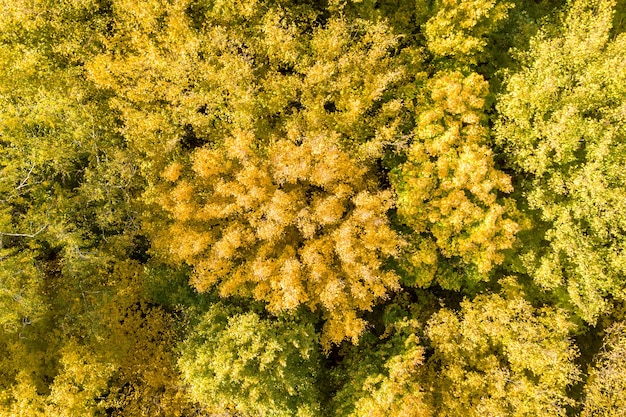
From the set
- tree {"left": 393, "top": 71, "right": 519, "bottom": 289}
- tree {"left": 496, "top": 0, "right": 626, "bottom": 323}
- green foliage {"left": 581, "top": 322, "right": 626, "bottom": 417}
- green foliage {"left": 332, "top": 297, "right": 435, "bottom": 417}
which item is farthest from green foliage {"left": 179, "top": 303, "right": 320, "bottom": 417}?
green foliage {"left": 581, "top": 322, "right": 626, "bottom": 417}

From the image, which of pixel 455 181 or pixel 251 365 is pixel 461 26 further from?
pixel 251 365

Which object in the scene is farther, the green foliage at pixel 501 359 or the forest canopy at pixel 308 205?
the green foliage at pixel 501 359

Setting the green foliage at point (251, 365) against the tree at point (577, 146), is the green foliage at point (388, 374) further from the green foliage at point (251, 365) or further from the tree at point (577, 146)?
the tree at point (577, 146)

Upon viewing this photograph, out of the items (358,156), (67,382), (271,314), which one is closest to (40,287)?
(67,382)

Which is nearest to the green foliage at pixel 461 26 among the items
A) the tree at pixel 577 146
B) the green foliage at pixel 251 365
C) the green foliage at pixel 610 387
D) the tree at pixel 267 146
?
the tree at pixel 267 146

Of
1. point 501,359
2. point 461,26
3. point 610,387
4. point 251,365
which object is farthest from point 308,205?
point 610,387

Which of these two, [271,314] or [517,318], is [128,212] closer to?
[271,314]

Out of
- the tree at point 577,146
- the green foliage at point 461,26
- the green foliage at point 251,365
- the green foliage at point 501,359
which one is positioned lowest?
the green foliage at point 501,359
